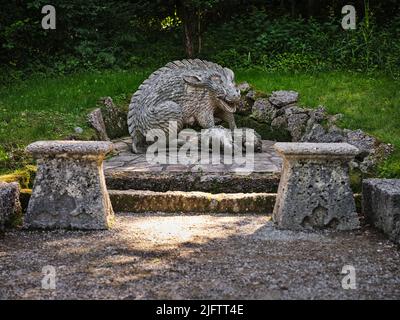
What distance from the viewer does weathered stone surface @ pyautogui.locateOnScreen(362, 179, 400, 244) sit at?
14.2 feet

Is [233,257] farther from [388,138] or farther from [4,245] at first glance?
[388,138]

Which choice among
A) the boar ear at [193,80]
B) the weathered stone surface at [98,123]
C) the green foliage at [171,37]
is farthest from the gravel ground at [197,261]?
the green foliage at [171,37]

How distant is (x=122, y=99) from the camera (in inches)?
335

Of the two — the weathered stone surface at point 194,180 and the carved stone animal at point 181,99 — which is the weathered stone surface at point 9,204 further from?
the carved stone animal at point 181,99

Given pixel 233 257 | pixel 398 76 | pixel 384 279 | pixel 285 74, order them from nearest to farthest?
pixel 384 279, pixel 233 257, pixel 398 76, pixel 285 74

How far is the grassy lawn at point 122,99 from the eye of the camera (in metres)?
6.52

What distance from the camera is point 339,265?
12.6 feet

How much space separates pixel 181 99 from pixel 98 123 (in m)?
1.41

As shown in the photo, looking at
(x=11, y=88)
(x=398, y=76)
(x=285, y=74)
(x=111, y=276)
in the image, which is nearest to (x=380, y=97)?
(x=398, y=76)

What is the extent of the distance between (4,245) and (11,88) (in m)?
5.94

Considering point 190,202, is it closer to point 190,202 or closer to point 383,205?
point 190,202

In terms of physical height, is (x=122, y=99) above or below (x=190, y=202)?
above

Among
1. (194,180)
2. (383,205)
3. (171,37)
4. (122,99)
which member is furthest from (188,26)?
(383,205)

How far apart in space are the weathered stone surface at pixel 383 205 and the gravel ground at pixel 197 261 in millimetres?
108
